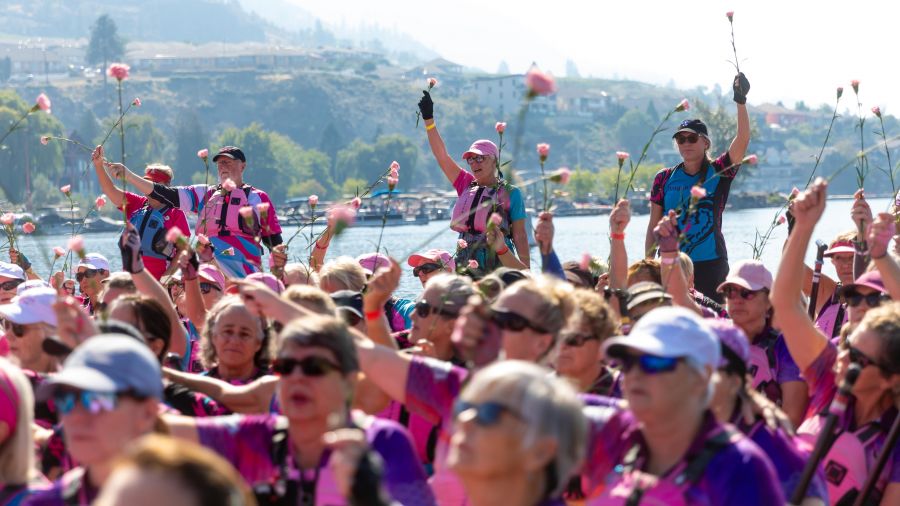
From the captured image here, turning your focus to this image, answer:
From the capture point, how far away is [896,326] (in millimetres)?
4789

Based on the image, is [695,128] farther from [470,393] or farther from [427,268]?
[470,393]

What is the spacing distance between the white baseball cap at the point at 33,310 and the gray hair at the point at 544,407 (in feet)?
8.72

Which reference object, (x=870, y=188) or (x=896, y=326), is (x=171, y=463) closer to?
(x=896, y=326)

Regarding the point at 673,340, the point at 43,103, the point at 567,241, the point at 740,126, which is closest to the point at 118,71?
the point at 43,103

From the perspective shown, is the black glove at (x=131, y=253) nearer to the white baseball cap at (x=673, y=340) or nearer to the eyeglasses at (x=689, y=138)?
the white baseball cap at (x=673, y=340)

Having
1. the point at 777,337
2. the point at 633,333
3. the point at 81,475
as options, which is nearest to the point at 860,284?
the point at 777,337

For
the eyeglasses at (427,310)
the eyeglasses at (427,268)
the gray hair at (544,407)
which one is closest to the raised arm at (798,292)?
the eyeglasses at (427,310)

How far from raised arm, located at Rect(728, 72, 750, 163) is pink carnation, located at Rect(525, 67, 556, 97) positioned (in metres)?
4.04

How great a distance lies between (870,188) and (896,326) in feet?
370

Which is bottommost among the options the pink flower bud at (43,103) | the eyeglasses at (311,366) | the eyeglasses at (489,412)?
the eyeglasses at (311,366)

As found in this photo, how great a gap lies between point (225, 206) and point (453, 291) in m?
4.35

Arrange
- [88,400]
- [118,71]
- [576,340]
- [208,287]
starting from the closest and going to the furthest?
[88,400] < [576,340] < [118,71] < [208,287]

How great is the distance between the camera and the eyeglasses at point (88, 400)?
367 centimetres

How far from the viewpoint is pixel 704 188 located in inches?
337
